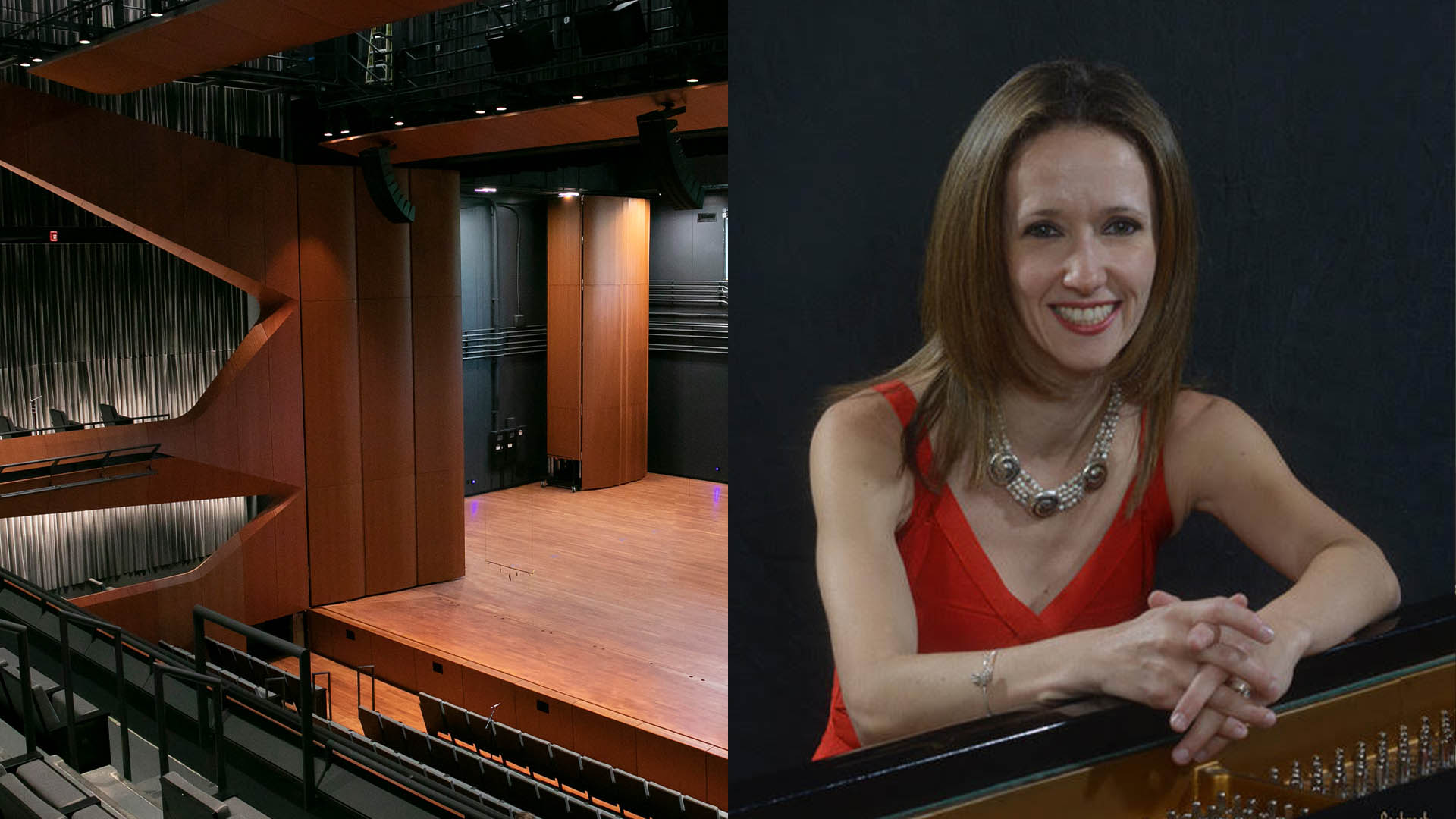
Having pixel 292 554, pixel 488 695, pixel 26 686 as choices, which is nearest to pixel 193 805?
pixel 26 686

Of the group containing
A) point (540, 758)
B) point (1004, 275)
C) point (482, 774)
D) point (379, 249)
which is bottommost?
point (540, 758)

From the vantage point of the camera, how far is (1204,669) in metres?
1.84

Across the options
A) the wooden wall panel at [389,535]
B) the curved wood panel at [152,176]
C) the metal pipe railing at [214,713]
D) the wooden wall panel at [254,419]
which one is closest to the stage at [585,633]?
the wooden wall panel at [389,535]

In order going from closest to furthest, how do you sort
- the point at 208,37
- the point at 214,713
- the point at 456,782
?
Answer: the point at 214,713, the point at 456,782, the point at 208,37

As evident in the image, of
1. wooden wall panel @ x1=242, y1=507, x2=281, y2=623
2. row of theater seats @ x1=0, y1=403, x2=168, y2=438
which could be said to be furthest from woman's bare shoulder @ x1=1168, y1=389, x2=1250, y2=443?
wooden wall panel @ x1=242, y1=507, x2=281, y2=623

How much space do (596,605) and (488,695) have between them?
125 cm

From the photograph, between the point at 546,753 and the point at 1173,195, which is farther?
the point at 546,753

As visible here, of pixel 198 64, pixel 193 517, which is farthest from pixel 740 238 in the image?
pixel 193 517

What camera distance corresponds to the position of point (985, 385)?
6.30 ft

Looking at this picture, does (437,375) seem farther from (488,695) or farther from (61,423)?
(488,695)

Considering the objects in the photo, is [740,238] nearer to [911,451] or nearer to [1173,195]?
[911,451]

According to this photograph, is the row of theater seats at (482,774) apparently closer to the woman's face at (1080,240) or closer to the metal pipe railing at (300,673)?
the metal pipe railing at (300,673)

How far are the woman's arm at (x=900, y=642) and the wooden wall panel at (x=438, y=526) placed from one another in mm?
7053

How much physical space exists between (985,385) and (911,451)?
162 millimetres
